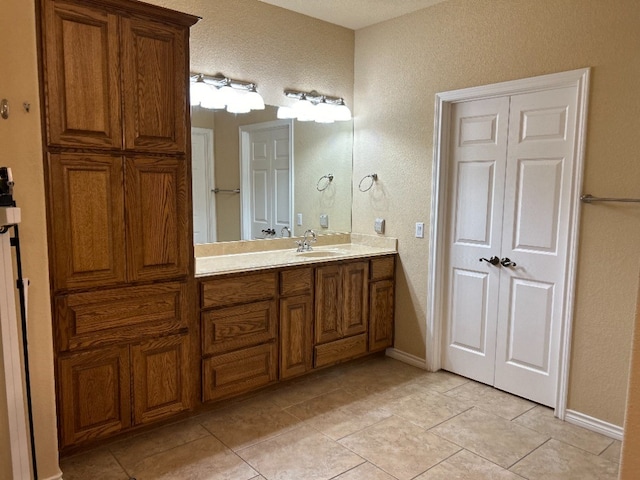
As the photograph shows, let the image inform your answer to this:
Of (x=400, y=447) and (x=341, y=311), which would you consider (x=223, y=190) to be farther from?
(x=400, y=447)

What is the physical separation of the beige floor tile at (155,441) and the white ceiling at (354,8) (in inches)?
116

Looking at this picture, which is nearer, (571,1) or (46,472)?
(46,472)

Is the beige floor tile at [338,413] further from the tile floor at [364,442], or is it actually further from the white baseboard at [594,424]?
the white baseboard at [594,424]

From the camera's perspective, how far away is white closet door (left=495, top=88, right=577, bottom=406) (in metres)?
2.88

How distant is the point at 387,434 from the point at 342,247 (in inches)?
66.0

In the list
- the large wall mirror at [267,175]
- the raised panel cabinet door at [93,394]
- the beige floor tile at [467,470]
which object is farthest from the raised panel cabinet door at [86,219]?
the beige floor tile at [467,470]

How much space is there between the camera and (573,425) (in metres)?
2.84

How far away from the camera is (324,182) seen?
402 centimetres

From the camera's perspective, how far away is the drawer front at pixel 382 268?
12.1 ft

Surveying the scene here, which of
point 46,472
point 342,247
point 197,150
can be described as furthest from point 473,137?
point 46,472

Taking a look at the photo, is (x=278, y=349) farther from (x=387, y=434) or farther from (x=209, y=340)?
(x=387, y=434)

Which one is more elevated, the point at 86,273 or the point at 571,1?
the point at 571,1

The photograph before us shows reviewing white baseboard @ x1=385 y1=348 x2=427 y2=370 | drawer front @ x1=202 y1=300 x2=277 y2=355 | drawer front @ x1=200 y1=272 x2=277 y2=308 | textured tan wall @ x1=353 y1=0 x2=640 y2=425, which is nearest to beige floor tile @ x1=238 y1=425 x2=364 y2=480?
drawer front @ x1=202 y1=300 x2=277 y2=355

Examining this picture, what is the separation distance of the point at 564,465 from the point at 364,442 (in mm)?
1047
